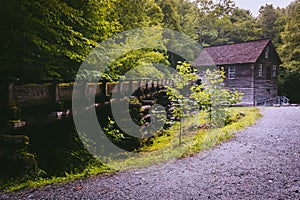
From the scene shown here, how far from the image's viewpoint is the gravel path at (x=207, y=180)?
328cm

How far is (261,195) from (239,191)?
27cm

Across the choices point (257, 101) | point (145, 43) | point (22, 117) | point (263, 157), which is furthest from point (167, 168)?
point (257, 101)

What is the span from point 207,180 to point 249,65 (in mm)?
21001

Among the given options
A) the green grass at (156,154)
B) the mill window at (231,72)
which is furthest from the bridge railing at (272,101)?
the green grass at (156,154)

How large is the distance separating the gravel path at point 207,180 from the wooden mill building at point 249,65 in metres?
18.7

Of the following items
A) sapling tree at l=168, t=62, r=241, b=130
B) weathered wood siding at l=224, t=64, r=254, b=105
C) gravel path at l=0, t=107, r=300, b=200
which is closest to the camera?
→ gravel path at l=0, t=107, r=300, b=200

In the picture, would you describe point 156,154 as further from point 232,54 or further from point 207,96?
point 232,54

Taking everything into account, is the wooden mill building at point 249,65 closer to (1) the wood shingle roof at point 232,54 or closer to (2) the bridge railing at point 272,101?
(1) the wood shingle roof at point 232,54

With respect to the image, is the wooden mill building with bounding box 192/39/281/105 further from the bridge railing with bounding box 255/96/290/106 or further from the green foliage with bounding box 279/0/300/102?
the green foliage with bounding box 279/0/300/102

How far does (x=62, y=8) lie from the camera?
4602 millimetres

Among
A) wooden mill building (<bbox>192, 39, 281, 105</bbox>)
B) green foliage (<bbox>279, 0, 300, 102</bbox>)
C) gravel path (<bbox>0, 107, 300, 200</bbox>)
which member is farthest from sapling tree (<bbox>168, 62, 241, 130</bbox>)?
green foliage (<bbox>279, 0, 300, 102</bbox>)

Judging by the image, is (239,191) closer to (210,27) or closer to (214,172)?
(214,172)

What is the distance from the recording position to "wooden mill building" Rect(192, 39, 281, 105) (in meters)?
22.6

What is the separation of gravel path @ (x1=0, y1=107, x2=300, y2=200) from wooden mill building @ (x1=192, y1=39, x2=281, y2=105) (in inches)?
735
